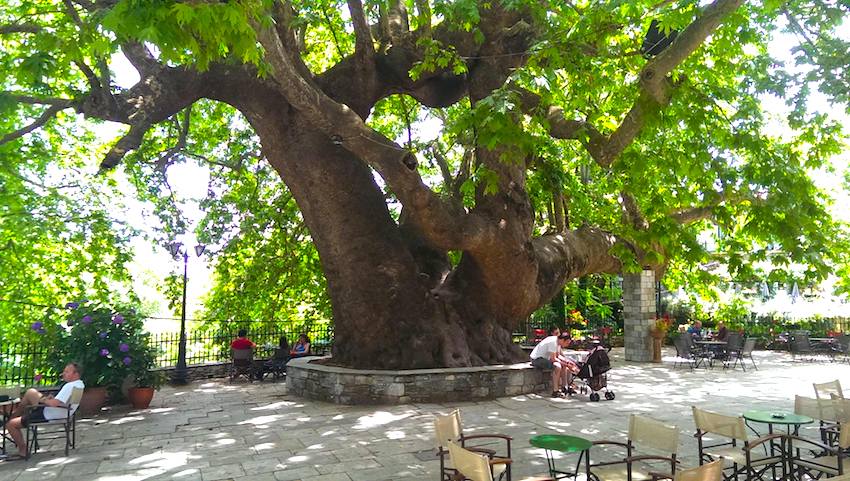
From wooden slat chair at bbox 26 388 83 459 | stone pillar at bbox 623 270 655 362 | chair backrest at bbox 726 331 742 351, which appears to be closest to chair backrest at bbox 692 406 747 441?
wooden slat chair at bbox 26 388 83 459

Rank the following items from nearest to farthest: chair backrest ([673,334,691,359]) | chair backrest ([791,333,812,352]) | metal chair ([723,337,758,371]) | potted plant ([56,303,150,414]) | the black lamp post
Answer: potted plant ([56,303,150,414])
the black lamp post
metal chair ([723,337,758,371])
chair backrest ([673,334,691,359])
chair backrest ([791,333,812,352])

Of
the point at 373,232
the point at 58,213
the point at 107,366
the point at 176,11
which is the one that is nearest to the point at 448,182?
the point at 373,232

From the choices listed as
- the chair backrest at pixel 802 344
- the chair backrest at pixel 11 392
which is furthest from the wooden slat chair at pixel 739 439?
the chair backrest at pixel 802 344

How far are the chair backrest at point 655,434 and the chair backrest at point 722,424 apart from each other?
57 centimetres

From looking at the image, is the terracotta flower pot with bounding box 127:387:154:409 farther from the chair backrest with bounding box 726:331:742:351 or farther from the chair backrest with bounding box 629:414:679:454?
the chair backrest with bounding box 726:331:742:351

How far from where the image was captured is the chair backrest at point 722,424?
16.5 ft

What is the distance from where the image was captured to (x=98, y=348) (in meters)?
9.59

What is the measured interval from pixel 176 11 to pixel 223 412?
7399 mm

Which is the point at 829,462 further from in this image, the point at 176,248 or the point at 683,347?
the point at 176,248

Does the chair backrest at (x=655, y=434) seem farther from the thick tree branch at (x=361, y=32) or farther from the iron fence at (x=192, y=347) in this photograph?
the iron fence at (x=192, y=347)

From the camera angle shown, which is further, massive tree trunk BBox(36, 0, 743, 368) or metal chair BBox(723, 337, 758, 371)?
metal chair BBox(723, 337, 758, 371)

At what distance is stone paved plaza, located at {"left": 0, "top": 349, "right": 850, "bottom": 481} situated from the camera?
605cm

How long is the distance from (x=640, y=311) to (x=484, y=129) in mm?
11163

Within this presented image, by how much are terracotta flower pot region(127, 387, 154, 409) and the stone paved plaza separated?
0.19 metres
